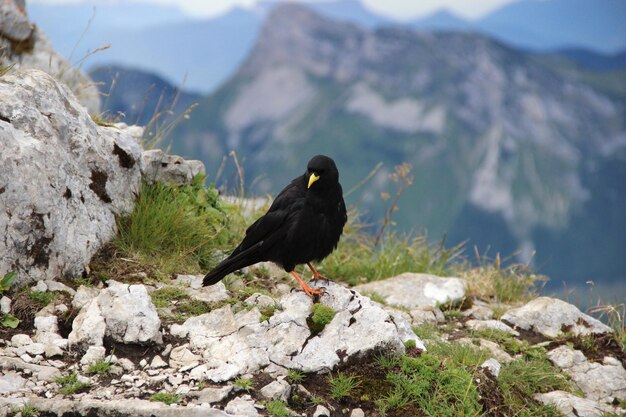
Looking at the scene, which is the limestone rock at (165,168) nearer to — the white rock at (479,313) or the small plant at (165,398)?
the small plant at (165,398)

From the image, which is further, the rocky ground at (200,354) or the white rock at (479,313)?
the white rock at (479,313)

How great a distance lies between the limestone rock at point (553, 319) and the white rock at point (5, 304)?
17.3 feet

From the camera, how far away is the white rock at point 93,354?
468cm

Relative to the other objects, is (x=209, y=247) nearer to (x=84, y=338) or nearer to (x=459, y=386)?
(x=84, y=338)

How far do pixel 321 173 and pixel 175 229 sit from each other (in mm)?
2137

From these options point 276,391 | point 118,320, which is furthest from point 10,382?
point 276,391

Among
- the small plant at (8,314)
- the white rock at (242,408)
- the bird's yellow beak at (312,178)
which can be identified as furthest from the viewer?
the bird's yellow beak at (312,178)

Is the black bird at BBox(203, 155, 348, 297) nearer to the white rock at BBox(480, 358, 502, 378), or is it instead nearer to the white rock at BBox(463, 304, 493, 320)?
the white rock at BBox(480, 358, 502, 378)

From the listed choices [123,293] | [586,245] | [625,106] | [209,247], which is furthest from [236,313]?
[625,106]

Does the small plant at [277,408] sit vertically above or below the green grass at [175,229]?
below

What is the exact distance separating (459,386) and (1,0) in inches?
355

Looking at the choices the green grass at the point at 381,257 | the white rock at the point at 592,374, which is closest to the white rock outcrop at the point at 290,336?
the white rock at the point at 592,374

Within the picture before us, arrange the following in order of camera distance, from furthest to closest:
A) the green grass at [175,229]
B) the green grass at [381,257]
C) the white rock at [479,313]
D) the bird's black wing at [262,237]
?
1. the green grass at [381,257]
2. the white rock at [479,313]
3. the green grass at [175,229]
4. the bird's black wing at [262,237]

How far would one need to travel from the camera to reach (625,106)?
198500mm
